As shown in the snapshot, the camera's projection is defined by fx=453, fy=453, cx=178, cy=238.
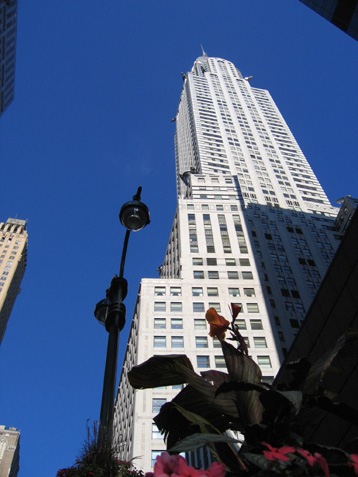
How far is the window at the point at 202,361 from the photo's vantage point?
42.8 m

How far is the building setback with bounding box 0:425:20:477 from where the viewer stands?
122 meters

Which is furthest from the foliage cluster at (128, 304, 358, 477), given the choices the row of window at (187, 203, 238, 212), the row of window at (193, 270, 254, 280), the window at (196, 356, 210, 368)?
the row of window at (187, 203, 238, 212)

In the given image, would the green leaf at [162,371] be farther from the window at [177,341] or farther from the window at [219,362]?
the window at [177,341]

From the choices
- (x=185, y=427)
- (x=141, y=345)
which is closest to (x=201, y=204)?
(x=141, y=345)

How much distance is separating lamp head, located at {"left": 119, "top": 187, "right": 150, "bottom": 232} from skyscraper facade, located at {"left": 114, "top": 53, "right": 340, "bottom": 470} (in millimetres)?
24019

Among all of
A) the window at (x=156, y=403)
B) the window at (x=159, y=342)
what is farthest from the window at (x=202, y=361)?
the window at (x=156, y=403)

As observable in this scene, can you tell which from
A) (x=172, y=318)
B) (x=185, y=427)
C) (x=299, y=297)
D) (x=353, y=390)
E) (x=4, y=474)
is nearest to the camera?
(x=185, y=427)

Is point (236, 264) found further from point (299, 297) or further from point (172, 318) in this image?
point (172, 318)

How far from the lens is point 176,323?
4847 cm

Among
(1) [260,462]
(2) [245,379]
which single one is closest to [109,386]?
(2) [245,379]

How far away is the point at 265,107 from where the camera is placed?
123 meters

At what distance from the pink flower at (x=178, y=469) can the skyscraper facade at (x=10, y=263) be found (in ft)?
387

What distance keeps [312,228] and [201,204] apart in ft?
56.8

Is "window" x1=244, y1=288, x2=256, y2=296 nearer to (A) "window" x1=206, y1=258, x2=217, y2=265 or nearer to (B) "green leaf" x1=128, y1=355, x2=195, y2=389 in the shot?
(A) "window" x1=206, y1=258, x2=217, y2=265
